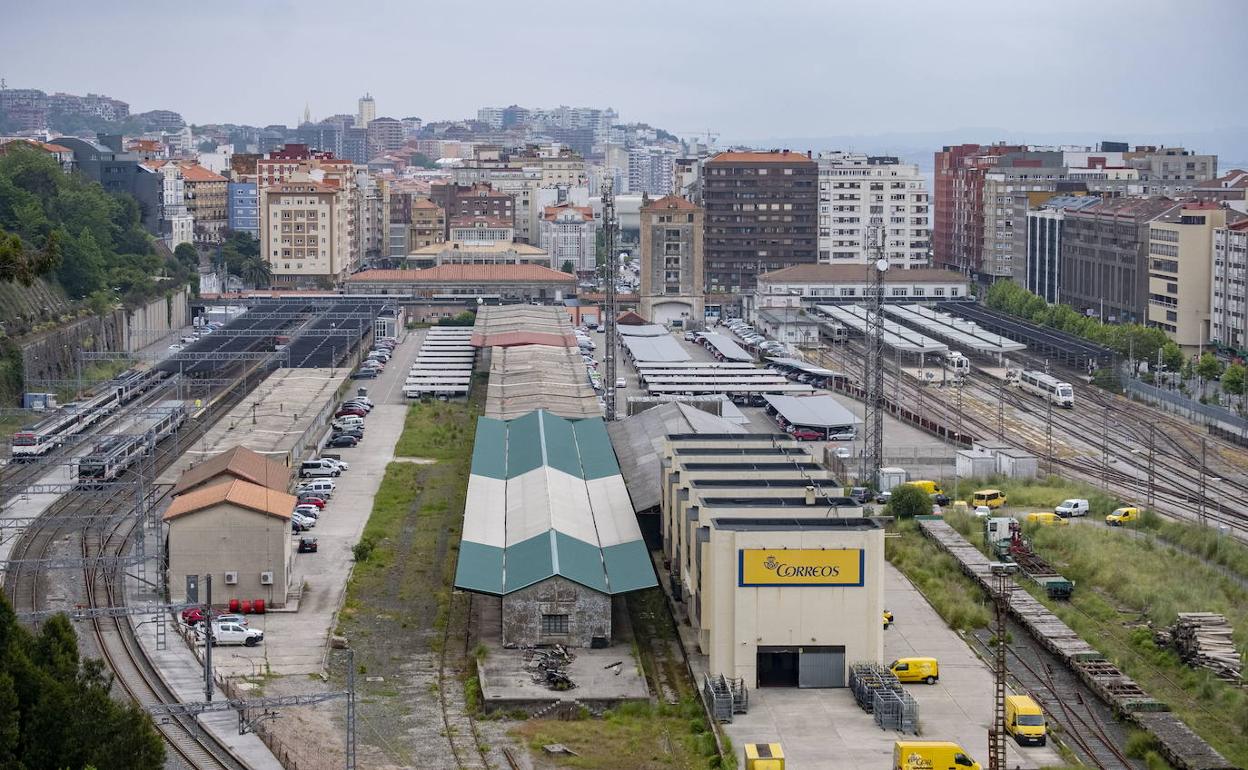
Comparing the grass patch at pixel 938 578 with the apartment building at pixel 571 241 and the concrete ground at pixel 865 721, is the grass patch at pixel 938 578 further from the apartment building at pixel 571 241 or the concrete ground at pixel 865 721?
the apartment building at pixel 571 241

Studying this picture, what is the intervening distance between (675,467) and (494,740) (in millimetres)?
6212

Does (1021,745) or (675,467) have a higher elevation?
(675,467)

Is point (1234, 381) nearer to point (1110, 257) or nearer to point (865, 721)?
point (1110, 257)

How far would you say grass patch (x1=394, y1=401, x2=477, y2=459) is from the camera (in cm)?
2847

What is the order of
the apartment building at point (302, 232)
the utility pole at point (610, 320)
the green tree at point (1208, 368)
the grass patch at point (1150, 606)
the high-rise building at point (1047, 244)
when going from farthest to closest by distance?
the apartment building at point (302, 232) → the high-rise building at point (1047, 244) → the green tree at point (1208, 368) → the utility pole at point (610, 320) → the grass patch at point (1150, 606)

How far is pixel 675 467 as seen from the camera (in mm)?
20062

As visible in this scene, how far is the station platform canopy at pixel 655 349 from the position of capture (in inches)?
1535

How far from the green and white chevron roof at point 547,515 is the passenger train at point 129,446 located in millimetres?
4189

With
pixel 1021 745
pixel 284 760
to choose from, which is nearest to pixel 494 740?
pixel 284 760

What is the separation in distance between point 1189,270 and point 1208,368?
5.36m

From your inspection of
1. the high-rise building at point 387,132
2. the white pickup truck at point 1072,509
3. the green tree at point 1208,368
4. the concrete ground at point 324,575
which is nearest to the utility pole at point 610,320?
the concrete ground at point 324,575

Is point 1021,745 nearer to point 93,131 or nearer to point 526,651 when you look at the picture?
point 526,651

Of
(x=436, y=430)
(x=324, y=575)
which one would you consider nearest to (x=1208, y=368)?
(x=436, y=430)

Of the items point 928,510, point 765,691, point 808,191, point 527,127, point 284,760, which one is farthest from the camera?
point 527,127
